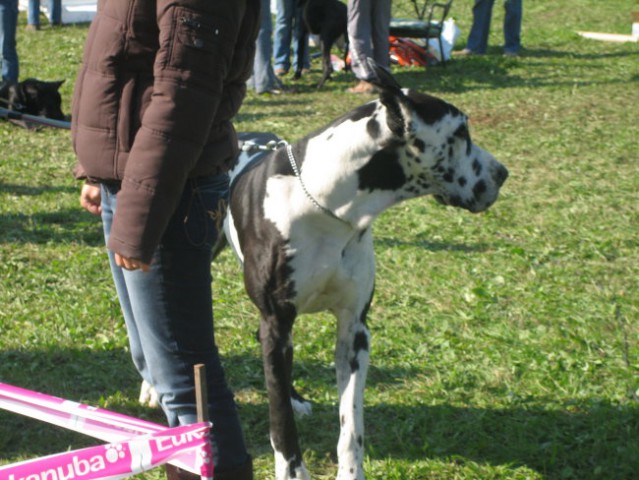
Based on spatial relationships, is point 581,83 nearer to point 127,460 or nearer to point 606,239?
point 606,239

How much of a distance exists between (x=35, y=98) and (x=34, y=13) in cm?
678

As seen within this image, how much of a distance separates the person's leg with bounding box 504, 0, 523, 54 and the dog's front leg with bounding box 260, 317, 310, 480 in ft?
38.3

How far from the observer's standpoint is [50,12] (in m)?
16.5

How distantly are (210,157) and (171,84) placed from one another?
30 centimetres

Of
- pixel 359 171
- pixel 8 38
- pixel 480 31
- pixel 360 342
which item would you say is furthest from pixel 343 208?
pixel 480 31

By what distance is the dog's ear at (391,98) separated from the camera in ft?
10.3

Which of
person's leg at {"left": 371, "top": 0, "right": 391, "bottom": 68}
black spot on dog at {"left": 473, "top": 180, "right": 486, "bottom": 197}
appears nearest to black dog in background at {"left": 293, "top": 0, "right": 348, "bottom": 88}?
person's leg at {"left": 371, "top": 0, "right": 391, "bottom": 68}

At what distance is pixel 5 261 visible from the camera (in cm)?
620

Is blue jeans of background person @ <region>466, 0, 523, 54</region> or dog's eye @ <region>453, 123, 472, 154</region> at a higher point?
dog's eye @ <region>453, 123, 472, 154</region>

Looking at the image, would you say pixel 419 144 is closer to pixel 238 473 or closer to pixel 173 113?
pixel 173 113

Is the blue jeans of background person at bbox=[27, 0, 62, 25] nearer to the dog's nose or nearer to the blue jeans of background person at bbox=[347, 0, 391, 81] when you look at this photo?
the blue jeans of background person at bbox=[347, 0, 391, 81]

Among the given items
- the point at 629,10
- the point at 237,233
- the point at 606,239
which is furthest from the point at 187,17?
the point at 629,10

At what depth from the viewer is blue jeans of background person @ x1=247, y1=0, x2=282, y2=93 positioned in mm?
11102

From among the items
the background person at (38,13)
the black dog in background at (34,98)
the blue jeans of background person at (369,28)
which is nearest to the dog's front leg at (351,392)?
the black dog in background at (34,98)
